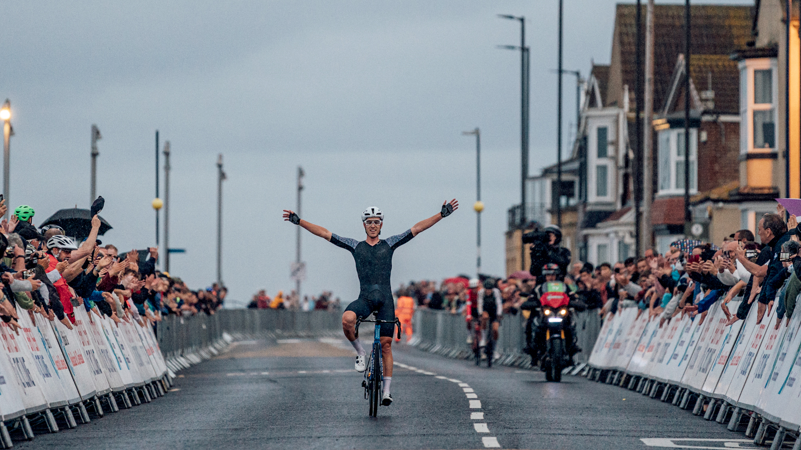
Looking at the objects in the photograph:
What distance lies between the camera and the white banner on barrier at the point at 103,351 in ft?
57.3

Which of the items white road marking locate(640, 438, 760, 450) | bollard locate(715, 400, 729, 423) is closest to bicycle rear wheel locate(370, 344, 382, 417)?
white road marking locate(640, 438, 760, 450)

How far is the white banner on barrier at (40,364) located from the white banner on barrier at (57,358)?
0.27ft

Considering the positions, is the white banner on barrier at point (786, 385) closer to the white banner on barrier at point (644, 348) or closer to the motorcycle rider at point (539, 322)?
the white banner on barrier at point (644, 348)

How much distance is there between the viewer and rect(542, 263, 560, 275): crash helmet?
24.4m

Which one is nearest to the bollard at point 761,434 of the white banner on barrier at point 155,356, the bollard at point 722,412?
the bollard at point 722,412

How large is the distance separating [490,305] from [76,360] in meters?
18.0

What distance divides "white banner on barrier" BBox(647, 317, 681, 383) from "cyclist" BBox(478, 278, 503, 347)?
12.2 meters

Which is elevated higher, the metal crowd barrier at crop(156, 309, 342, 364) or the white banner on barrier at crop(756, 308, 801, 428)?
the white banner on barrier at crop(756, 308, 801, 428)

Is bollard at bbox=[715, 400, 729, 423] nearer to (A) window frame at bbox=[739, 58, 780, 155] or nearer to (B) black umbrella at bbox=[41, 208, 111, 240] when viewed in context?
(B) black umbrella at bbox=[41, 208, 111, 240]

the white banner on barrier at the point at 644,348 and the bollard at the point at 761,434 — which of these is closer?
the bollard at the point at 761,434

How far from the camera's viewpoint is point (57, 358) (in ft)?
50.5

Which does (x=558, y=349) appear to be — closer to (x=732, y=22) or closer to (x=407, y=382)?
(x=407, y=382)

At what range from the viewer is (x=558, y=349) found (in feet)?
76.3

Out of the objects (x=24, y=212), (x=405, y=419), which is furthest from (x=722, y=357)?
(x=24, y=212)
